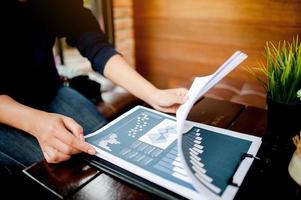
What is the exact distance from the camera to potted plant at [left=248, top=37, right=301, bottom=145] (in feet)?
2.47

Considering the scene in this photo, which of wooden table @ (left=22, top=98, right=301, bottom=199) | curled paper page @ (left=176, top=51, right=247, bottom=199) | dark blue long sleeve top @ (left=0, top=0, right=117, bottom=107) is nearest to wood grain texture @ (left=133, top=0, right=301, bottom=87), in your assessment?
dark blue long sleeve top @ (left=0, top=0, right=117, bottom=107)

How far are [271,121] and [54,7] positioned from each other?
959mm

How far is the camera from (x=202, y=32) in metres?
2.57

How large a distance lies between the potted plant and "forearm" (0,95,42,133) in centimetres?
65

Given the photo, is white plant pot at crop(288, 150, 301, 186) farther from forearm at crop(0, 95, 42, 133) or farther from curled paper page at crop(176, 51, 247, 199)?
forearm at crop(0, 95, 42, 133)

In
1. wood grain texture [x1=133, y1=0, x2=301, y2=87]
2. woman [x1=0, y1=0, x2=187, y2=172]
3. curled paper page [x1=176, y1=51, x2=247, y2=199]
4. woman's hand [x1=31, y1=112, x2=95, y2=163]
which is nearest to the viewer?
curled paper page [x1=176, y1=51, x2=247, y2=199]

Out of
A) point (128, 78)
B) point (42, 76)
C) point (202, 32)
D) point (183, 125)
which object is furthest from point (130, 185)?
point (202, 32)

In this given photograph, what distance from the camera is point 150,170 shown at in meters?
0.68

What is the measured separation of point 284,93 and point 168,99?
356 millimetres

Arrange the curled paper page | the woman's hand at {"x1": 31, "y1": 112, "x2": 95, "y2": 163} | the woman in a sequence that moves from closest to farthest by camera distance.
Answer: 1. the curled paper page
2. the woman's hand at {"x1": 31, "y1": 112, "x2": 95, "y2": 163}
3. the woman

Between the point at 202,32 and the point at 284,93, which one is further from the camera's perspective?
the point at 202,32

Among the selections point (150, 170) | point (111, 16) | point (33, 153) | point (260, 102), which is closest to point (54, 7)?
point (33, 153)

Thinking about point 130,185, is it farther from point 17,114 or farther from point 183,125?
point 17,114

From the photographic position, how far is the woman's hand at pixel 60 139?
2.39 feet
